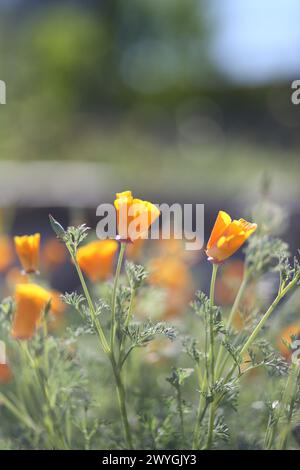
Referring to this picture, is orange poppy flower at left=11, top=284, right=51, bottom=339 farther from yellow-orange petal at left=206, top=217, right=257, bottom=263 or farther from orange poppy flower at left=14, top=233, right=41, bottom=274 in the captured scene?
yellow-orange petal at left=206, top=217, right=257, bottom=263

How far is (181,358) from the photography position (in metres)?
1.26

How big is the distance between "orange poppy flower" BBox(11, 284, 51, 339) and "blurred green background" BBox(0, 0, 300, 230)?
290 cm

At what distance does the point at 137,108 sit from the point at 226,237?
1024cm

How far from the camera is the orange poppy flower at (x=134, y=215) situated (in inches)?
30.4

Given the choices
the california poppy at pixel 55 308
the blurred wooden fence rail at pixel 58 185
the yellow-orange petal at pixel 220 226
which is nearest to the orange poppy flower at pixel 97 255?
the california poppy at pixel 55 308

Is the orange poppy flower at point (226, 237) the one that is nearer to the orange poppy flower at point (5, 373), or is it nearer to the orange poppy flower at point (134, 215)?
the orange poppy flower at point (134, 215)

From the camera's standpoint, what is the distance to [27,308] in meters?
0.86

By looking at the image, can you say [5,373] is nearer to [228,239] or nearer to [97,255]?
[97,255]

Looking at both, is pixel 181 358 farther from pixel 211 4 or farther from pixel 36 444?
pixel 211 4

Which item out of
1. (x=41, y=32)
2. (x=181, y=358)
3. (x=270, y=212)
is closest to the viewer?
(x=270, y=212)

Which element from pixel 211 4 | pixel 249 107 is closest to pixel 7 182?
pixel 249 107

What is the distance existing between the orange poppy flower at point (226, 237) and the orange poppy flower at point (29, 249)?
22 centimetres

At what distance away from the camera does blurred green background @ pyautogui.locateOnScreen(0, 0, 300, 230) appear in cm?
516

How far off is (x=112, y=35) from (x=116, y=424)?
39.3ft
